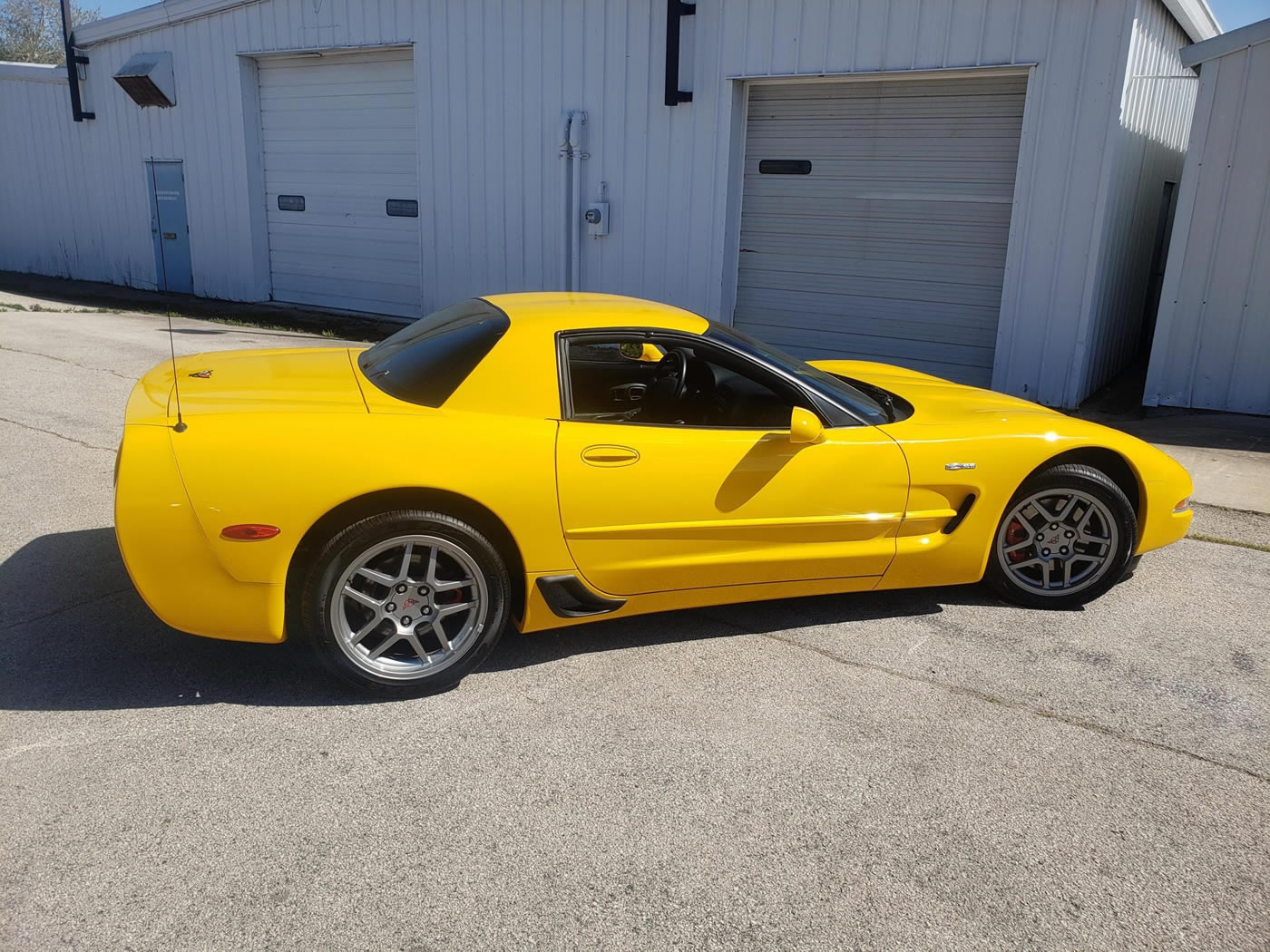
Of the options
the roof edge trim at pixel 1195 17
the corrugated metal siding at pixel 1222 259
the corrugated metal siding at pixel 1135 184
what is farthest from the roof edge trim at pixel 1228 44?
the roof edge trim at pixel 1195 17

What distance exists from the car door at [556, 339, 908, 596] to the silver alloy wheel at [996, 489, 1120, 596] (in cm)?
70

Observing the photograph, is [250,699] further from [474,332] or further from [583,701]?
[474,332]

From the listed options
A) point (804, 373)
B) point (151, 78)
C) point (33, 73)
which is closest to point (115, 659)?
point (804, 373)

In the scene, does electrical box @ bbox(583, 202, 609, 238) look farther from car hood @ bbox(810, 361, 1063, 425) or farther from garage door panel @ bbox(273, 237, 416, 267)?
car hood @ bbox(810, 361, 1063, 425)

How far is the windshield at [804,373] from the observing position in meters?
4.06

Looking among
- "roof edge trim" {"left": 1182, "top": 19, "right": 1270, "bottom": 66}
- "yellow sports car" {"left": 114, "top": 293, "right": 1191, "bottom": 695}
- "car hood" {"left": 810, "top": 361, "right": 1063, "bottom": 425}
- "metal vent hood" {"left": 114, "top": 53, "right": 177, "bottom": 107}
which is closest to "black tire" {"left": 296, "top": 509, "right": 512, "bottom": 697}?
"yellow sports car" {"left": 114, "top": 293, "right": 1191, "bottom": 695}

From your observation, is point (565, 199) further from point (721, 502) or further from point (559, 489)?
point (559, 489)

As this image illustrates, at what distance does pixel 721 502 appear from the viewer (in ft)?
12.5

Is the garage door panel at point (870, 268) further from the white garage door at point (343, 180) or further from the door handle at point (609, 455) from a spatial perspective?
the door handle at point (609, 455)

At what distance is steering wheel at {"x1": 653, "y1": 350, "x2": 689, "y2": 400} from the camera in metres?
4.37

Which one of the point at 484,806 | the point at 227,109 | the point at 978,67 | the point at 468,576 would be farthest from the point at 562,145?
the point at 484,806

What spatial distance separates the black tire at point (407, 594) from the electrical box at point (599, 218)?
8.23m

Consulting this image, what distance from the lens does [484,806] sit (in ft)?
9.59

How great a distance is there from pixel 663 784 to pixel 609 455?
1.19 m
